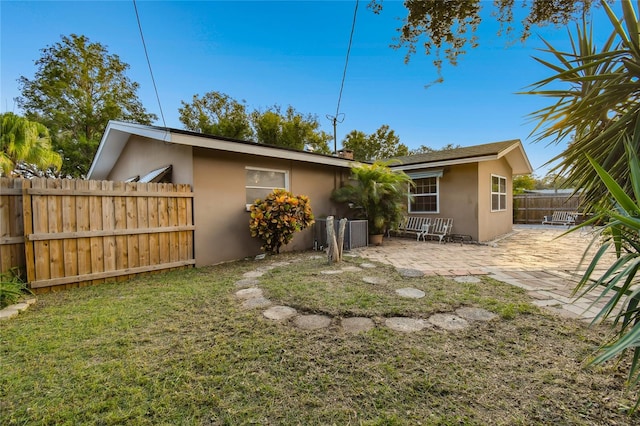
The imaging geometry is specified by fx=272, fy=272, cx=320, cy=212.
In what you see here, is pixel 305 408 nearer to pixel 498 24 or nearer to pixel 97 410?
pixel 97 410

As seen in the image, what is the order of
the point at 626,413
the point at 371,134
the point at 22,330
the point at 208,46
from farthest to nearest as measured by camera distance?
the point at 371,134, the point at 208,46, the point at 22,330, the point at 626,413

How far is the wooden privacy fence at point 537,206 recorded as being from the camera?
1669cm

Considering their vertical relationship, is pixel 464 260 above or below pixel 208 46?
below

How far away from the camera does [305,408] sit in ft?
5.69

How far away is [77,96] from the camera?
15.7m

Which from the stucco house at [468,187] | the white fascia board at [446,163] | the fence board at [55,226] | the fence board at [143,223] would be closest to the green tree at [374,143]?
the stucco house at [468,187]

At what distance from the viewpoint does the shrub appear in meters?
3.64

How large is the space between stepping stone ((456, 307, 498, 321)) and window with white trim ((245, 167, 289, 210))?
533 centimetres

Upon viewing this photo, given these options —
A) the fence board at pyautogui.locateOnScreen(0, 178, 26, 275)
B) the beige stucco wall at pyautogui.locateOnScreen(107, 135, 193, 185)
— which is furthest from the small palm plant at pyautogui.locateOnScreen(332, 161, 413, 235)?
the fence board at pyautogui.locateOnScreen(0, 178, 26, 275)

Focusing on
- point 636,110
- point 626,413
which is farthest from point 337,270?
point 636,110

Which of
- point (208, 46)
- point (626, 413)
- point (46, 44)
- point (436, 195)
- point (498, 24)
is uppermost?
point (46, 44)

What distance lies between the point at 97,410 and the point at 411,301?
10.4 feet

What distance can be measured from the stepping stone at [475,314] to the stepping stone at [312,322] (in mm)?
1554

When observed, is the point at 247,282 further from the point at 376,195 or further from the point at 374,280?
the point at 376,195
